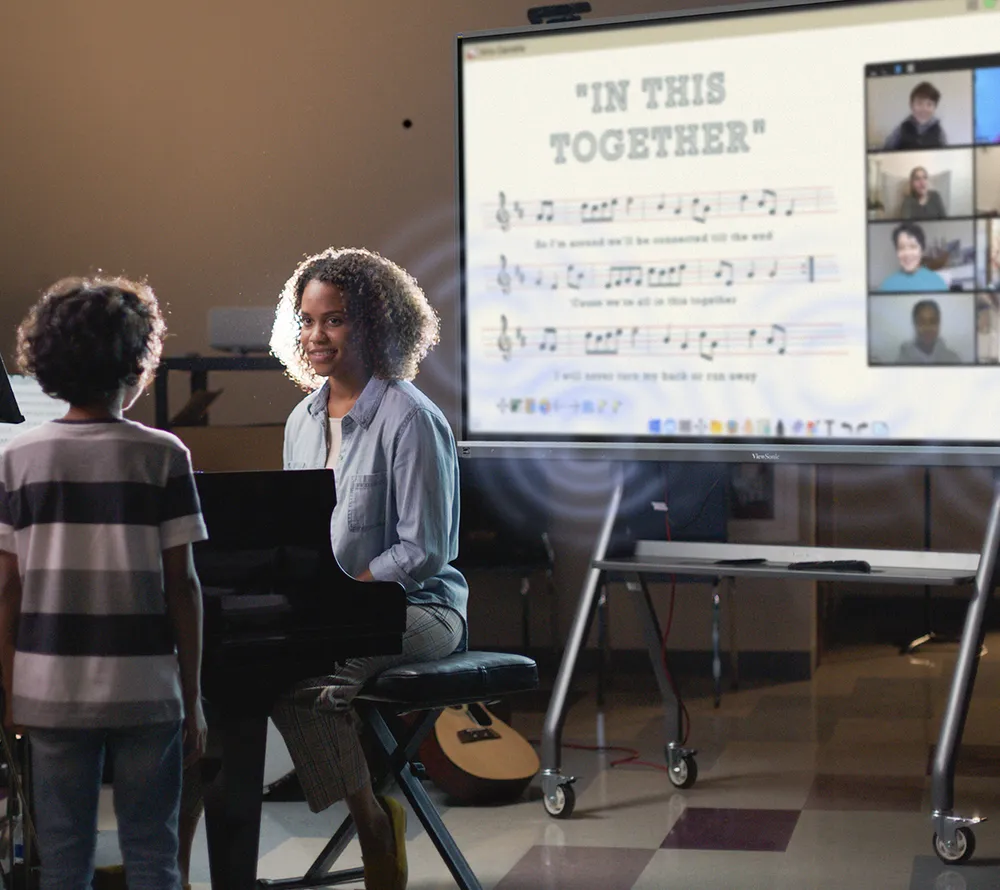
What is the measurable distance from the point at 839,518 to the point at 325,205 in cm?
321

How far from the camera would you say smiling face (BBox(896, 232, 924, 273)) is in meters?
3.21

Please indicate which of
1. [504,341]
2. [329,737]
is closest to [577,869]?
[329,737]

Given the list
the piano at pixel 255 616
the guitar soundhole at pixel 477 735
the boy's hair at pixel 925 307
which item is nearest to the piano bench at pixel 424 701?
the piano at pixel 255 616

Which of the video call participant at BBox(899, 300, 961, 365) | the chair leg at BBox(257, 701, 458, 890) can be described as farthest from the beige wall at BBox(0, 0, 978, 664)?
the chair leg at BBox(257, 701, 458, 890)

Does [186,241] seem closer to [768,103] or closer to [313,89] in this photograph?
[313,89]

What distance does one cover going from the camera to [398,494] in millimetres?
2711

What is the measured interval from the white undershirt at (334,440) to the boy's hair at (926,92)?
149cm

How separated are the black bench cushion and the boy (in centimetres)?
57

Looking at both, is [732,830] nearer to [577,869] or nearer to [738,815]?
[738,815]

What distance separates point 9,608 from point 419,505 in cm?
89

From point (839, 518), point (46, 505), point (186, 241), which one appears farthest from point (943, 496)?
point (46, 505)

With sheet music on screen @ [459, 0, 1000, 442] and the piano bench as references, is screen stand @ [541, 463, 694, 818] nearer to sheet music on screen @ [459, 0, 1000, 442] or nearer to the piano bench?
sheet music on screen @ [459, 0, 1000, 442]

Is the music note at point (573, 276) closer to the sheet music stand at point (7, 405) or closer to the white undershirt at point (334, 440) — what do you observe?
the white undershirt at point (334, 440)

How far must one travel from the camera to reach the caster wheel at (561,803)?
3.45 m
